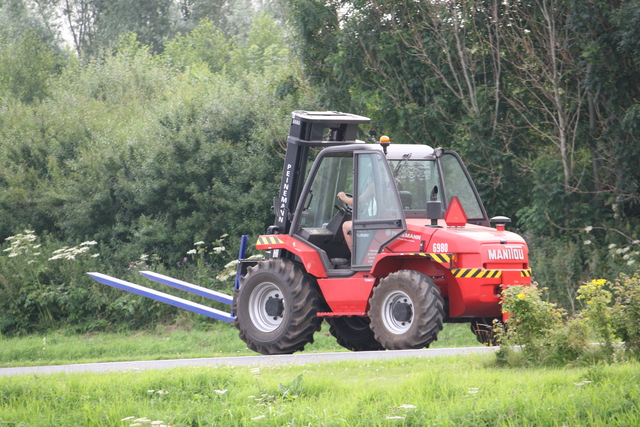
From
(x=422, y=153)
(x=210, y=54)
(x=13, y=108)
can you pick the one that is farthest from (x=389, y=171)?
(x=210, y=54)

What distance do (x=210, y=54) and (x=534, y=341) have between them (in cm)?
3579

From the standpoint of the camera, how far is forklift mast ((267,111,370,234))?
12.0 metres

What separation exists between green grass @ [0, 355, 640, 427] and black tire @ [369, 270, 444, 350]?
123 centimetres

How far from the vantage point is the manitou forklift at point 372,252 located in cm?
1018

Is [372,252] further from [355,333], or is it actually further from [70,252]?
[70,252]

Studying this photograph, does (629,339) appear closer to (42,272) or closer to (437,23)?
(437,23)

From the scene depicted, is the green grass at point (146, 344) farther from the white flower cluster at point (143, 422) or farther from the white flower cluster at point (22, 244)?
the white flower cluster at point (143, 422)

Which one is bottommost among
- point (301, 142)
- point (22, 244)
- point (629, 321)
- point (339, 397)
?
point (339, 397)

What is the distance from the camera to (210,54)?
139 ft

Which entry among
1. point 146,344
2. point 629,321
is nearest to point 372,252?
point 629,321

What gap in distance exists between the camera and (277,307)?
11500 millimetres

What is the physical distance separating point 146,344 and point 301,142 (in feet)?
23.2

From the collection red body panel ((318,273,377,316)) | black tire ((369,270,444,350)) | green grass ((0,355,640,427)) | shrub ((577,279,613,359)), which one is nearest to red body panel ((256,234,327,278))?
red body panel ((318,273,377,316))

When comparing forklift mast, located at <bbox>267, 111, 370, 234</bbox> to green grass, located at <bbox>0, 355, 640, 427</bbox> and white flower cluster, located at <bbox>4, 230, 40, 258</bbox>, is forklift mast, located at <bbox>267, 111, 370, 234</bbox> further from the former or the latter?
white flower cluster, located at <bbox>4, 230, 40, 258</bbox>
